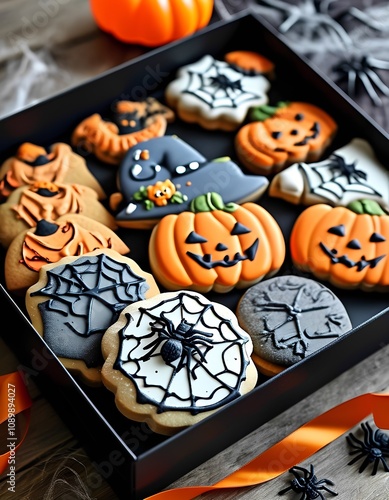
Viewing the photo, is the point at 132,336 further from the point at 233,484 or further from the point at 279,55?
the point at 279,55

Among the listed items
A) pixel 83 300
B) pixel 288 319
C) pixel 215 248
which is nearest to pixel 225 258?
pixel 215 248

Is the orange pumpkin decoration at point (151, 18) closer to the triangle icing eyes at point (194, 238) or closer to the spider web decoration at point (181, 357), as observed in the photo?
the triangle icing eyes at point (194, 238)

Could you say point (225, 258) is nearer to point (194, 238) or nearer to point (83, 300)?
point (194, 238)

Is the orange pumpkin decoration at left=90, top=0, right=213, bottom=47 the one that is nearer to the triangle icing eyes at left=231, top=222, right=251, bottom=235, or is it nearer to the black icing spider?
the triangle icing eyes at left=231, top=222, right=251, bottom=235

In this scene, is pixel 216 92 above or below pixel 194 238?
above

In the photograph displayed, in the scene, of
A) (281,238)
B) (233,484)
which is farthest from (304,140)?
(233,484)
